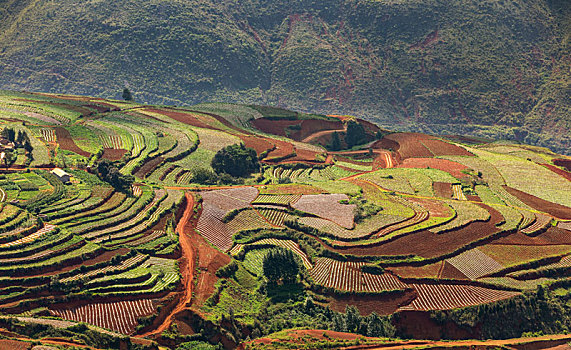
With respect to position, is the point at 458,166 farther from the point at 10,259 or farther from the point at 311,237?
the point at 10,259

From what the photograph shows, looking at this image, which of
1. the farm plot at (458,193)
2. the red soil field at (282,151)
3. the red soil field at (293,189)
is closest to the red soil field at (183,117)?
A: the red soil field at (282,151)

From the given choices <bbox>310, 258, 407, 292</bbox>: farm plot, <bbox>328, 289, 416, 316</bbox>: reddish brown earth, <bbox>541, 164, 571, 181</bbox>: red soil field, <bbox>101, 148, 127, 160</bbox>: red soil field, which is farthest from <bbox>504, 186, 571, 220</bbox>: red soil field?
<bbox>101, 148, 127, 160</bbox>: red soil field

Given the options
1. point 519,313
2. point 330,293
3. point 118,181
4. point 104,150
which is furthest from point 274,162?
point 519,313

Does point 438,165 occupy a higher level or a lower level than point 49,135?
lower

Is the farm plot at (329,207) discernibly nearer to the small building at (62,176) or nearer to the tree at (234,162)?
the tree at (234,162)

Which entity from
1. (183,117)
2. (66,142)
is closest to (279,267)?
(66,142)

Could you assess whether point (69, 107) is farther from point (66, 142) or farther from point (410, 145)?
point (410, 145)
